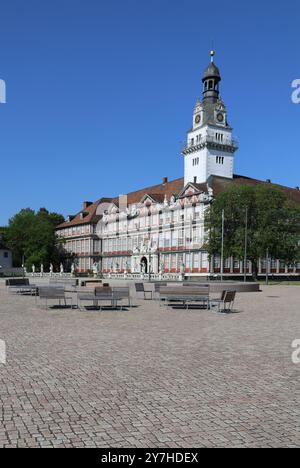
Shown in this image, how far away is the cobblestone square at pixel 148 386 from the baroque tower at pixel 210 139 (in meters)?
55.6

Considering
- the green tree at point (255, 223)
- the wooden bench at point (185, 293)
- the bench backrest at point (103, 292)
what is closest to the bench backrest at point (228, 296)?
the wooden bench at point (185, 293)

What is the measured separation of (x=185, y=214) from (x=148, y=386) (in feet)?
187

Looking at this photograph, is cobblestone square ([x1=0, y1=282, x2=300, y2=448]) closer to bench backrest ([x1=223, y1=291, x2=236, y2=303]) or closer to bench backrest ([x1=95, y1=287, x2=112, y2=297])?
bench backrest ([x1=223, y1=291, x2=236, y2=303])

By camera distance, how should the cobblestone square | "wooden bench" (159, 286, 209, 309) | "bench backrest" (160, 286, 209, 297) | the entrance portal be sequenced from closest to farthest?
1. the cobblestone square
2. "wooden bench" (159, 286, 209, 309)
3. "bench backrest" (160, 286, 209, 297)
4. the entrance portal

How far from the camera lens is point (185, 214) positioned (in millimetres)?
63281

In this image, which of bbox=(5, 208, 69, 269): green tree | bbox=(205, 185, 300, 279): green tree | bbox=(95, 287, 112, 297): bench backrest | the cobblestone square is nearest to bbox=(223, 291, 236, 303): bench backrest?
the cobblestone square

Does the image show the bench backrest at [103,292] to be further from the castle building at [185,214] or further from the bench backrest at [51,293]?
the castle building at [185,214]

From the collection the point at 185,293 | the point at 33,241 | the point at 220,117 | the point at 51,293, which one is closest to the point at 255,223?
the point at 220,117

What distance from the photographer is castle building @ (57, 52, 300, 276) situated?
6062 cm

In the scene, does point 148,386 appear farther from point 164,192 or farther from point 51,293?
point 164,192

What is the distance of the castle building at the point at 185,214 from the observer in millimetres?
60625

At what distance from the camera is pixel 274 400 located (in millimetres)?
6105

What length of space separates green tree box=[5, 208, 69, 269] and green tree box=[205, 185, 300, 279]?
37.2 metres
